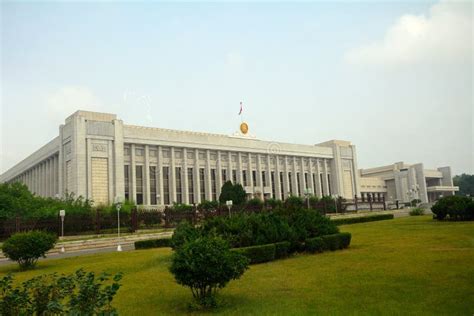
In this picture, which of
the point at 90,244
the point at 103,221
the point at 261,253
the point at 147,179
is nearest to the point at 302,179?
the point at 147,179

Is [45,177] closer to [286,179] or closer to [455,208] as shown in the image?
[286,179]

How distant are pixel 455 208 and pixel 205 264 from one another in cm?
2290

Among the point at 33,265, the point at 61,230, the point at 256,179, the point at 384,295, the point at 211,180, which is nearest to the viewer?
the point at 384,295

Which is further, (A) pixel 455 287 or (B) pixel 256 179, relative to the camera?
(B) pixel 256 179

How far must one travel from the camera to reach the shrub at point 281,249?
47.2ft

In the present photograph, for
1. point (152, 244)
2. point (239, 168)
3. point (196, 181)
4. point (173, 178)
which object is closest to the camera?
point (152, 244)

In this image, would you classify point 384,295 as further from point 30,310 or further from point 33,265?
point 33,265

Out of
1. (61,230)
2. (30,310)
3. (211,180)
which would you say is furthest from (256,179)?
(30,310)

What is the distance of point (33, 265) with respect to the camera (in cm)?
1733

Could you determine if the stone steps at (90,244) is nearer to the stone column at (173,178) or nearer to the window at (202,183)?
the stone column at (173,178)

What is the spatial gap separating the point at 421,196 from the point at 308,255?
270 feet

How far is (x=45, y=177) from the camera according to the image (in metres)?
64.3

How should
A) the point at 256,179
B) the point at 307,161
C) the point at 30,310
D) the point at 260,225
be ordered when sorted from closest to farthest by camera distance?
the point at 30,310 < the point at 260,225 < the point at 256,179 < the point at 307,161

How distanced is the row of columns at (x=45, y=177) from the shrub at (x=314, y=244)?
5102 centimetres
